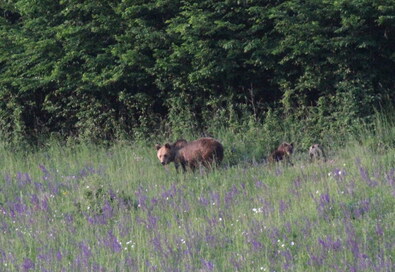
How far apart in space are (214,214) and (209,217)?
0.75 ft

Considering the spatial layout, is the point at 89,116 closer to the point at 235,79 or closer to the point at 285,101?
the point at 235,79

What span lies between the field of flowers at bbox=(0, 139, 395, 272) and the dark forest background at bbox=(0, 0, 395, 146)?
1.90m

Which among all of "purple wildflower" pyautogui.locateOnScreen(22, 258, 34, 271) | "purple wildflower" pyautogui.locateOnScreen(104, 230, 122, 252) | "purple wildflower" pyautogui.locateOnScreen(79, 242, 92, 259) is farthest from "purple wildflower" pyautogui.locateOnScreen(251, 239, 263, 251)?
"purple wildflower" pyautogui.locateOnScreen(22, 258, 34, 271)

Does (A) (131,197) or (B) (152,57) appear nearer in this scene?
(A) (131,197)

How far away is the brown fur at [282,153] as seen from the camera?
13258 millimetres

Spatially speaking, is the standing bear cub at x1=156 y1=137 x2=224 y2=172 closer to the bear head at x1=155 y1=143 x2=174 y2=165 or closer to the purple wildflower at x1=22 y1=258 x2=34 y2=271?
the bear head at x1=155 y1=143 x2=174 y2=165

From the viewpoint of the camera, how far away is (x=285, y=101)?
15.6m

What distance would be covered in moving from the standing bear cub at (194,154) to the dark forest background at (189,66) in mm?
1920

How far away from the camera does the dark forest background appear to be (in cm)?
1500

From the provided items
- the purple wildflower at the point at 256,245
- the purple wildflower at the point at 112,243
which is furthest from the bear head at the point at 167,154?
the purple wildflower at the point at 256,245

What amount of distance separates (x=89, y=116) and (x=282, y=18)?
5139 millimetres

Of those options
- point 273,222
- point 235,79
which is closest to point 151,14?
point 235,79

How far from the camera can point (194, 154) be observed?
44.3 ft

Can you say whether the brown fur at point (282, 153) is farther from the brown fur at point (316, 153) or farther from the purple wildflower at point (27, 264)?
the purple wildflower at point (27, 264)
